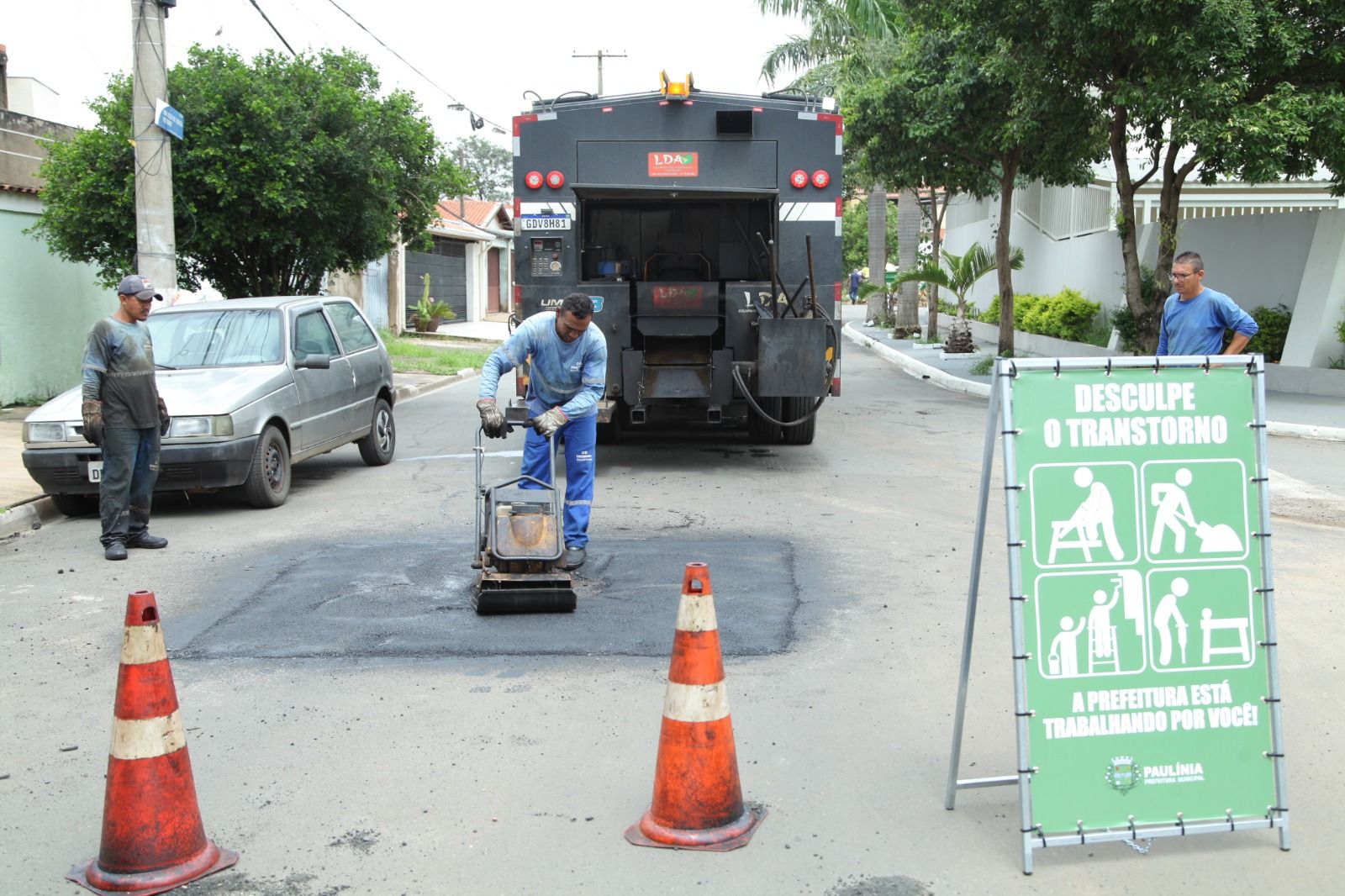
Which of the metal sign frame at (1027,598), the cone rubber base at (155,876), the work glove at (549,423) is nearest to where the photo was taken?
the cone rubber base at (155,876)

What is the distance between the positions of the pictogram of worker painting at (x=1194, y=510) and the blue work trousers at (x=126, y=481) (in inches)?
256

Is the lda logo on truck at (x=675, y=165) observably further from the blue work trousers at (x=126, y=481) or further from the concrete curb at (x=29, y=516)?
the concrete curb at (x=29, y=516)

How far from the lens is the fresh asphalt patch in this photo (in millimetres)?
6109

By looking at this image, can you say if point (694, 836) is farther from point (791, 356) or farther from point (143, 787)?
point (791, 356)

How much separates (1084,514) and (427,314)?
31.9 meters

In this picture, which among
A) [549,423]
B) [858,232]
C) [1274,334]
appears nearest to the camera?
[549,423]

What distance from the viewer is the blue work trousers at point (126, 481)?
8.13 metres

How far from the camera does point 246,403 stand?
31.4 feet

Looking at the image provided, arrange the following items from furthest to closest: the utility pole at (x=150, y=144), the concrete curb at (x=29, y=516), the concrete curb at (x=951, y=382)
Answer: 1. the concrete curb at (x=951, y=382)
2. the utility pole at (x=150, y=144)
3. the concrete curb at (x=29, y=516)

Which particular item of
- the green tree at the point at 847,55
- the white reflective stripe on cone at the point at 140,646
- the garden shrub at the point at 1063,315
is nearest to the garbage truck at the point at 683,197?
the white reflective stripe on cone at the point at 140,646

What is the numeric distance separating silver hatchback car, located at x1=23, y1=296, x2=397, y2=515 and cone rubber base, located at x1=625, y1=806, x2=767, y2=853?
6.26m

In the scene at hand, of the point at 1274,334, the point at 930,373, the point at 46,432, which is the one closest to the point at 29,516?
the point at 46,432

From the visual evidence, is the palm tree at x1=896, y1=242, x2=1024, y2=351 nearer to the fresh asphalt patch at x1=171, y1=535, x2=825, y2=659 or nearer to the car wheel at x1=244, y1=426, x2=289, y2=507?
the car wheel at x1=244, y1=426, x2=289, y2=507

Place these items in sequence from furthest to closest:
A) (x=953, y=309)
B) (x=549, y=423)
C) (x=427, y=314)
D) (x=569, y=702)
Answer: (x=953, y=309), (x=427, y=314), (x=549, y=423), (x=569, y=702)
